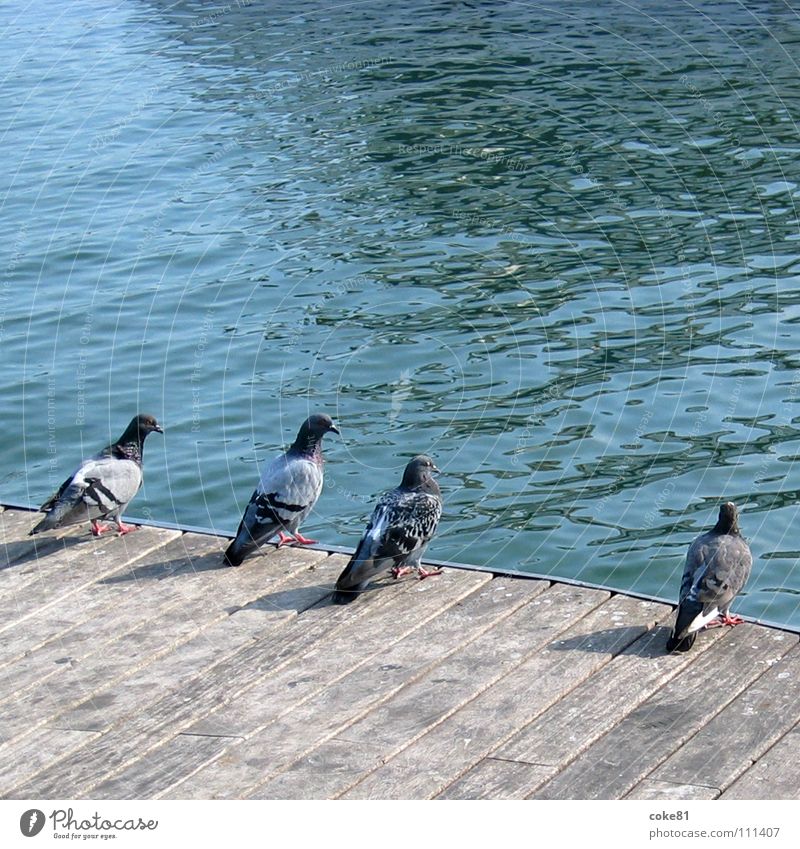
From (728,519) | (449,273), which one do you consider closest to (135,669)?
(728,519)

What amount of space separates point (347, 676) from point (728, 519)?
9.02 feet

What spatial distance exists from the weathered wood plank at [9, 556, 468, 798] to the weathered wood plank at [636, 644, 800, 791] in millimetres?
2452

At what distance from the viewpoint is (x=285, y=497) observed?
10.4 metres

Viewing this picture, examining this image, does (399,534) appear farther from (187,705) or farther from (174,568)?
(187,705)

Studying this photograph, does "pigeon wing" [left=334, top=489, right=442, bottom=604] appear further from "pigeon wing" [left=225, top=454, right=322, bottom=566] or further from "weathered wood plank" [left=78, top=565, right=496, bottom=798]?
"pigeon wing" [left=225, top=454, right=322, bottom=566]

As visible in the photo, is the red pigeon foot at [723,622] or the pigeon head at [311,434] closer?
the red pigeon foot at [723,622]

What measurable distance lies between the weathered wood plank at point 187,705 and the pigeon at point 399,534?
0.19 m

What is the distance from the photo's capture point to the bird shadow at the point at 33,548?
1018cm

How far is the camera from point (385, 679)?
824 cm

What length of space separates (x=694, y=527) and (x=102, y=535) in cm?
515

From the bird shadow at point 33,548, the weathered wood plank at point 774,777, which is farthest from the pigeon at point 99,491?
the weathered wood plank at point 774,777

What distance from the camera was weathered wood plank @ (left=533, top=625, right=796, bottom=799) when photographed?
7.12 metres

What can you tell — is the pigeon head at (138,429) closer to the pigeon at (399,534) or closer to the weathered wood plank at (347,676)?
the pigeon at (399,534)
